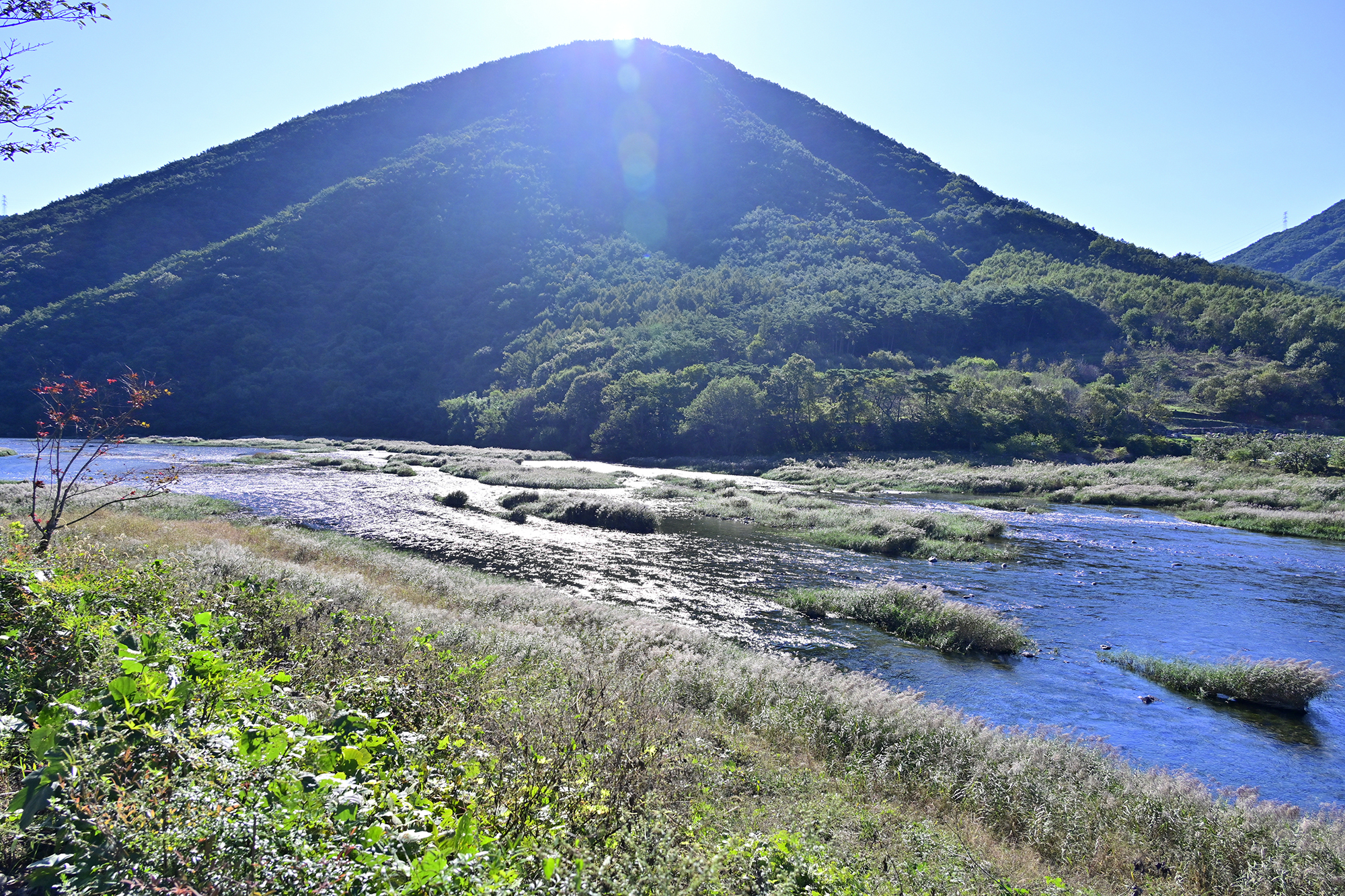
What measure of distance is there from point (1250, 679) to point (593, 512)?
968 inches

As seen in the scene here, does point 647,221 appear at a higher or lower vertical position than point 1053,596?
higher

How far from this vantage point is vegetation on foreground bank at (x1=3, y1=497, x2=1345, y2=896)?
8.42 feet

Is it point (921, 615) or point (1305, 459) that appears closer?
point (921, 615)

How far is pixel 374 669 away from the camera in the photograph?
6.05 m

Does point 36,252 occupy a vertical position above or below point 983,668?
above

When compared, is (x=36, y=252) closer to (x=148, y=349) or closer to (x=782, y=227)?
(x=148, y=349)

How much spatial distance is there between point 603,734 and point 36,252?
187631mm

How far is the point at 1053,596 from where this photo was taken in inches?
743

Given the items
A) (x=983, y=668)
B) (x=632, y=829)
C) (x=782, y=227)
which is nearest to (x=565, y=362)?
(x=782, y=227)

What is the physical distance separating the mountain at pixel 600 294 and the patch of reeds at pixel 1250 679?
62.9m

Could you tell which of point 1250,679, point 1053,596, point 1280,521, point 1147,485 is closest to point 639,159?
point 1147,485

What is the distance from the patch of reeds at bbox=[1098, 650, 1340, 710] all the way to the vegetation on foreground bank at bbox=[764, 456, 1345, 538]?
25.9 m

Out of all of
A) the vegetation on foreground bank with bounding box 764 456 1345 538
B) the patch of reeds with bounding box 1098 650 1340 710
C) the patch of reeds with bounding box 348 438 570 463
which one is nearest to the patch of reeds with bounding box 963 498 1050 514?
the vegetation on foreground bank with bounding box 764 456 1345 538

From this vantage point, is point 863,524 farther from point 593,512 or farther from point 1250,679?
point 1250,679
